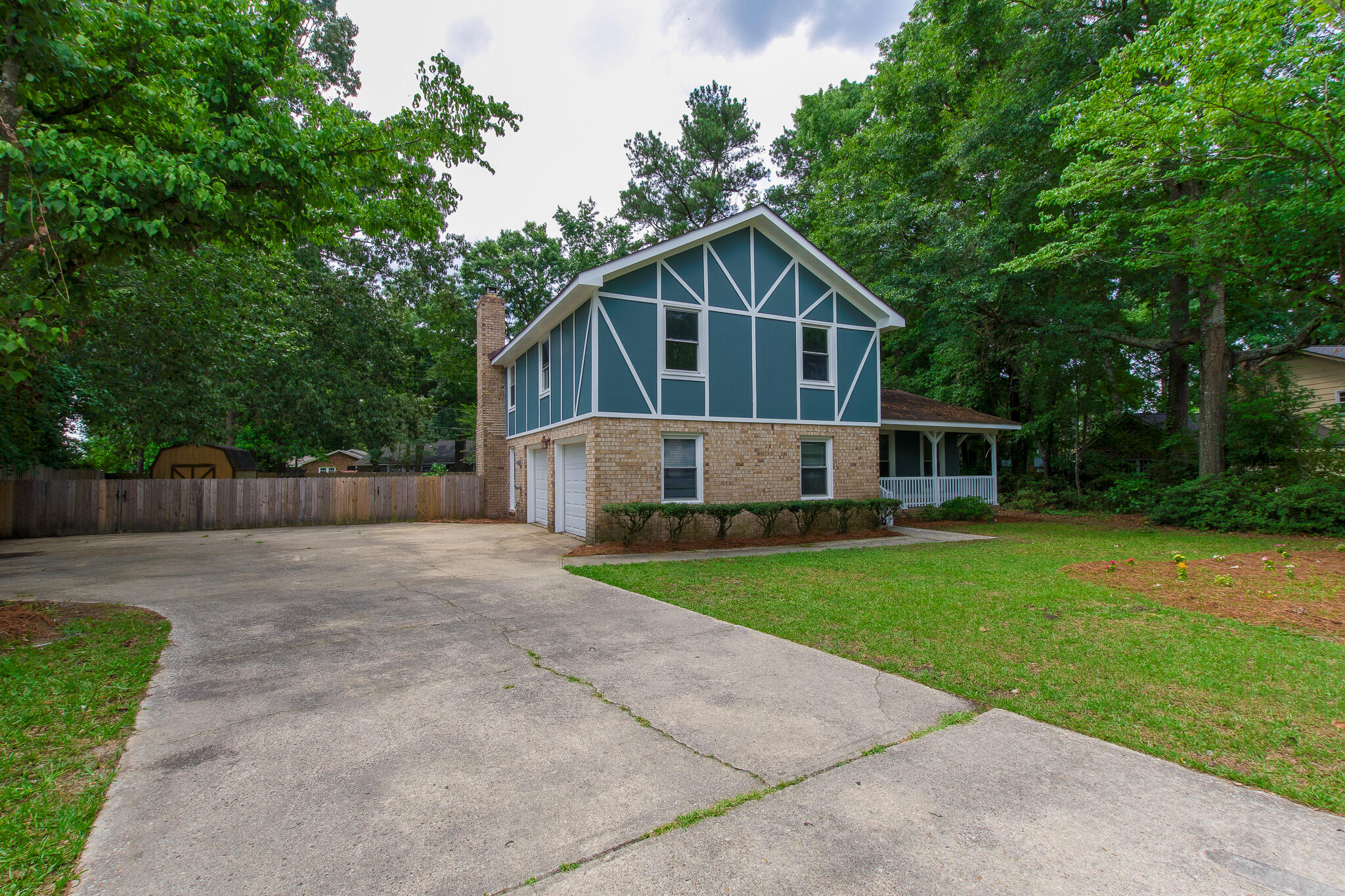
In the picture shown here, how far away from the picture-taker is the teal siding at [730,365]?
12.9 m

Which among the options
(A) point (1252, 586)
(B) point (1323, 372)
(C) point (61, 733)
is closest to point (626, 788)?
(C) point (61, 733)

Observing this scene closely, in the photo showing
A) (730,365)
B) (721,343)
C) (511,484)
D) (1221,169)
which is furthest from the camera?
(511,484)

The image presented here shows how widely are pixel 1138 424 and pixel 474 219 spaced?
105 ft

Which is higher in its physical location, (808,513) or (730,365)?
(730,365)

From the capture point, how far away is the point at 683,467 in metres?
12.7

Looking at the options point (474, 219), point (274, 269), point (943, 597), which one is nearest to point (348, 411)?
point (274, 269)

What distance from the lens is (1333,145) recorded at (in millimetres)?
11375

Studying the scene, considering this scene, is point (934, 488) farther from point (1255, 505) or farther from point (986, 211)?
point (986, 211)

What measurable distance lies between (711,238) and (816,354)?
3.68 m

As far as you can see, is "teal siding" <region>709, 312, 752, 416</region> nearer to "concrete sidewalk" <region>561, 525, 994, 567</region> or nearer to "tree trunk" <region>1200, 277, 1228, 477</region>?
"concrete sidewalk" <region>561, 525, 994, 567</region>

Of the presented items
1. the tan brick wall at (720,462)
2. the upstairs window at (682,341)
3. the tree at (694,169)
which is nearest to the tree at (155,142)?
the upstairs window at (682,341)

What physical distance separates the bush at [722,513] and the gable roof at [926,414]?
20.7 ft

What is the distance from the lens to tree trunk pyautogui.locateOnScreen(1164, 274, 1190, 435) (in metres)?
17.5

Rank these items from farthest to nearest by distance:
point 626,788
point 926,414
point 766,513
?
point 926,414, point 766,513, point 626,788
